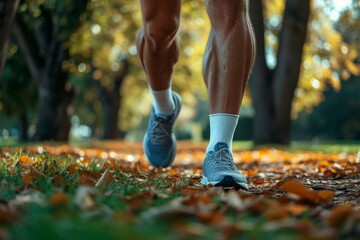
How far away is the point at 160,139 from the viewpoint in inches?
177

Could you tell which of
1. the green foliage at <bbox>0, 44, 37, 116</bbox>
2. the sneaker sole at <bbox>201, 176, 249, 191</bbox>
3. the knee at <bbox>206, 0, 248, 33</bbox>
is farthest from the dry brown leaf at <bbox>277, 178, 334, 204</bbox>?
the green foliage at <bbox>0, 44, 37, 116</bbox>

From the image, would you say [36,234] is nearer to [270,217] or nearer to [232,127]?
[270,217]

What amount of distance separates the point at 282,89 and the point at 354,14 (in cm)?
460

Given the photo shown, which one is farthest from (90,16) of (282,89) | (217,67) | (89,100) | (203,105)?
(203,105)

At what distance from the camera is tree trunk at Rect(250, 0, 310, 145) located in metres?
11.7

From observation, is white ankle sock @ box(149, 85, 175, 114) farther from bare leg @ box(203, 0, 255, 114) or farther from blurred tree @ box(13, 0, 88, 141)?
blurred tree @ box(13, 0, 88, 141)

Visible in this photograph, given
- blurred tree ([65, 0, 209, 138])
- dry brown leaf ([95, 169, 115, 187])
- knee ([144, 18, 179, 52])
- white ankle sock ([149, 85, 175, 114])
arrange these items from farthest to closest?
blurred tree ([65, 0, 209, 138]), white ankle sock ([149, 85, 175, 114]), knee ([144, 18, 179, 52]), dry brown leaf ([95, 169, 115, 187])

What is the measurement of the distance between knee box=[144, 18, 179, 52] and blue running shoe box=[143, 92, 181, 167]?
672 mm

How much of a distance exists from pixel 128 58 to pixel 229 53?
72.8 feet

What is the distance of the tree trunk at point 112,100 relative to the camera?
88.0 ft

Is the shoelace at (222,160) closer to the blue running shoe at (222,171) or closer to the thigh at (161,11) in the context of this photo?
the blue running shoe at (222,171)

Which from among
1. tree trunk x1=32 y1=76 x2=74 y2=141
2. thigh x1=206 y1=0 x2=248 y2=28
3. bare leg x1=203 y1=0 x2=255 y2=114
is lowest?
tree trunk x1=32 y1=76 x2=74 y2=141

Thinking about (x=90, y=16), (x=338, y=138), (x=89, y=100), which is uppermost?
(x=90, y=16)

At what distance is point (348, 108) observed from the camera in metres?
41.6
